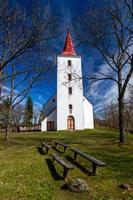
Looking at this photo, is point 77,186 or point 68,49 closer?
point 77,186

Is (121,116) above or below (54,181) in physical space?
above

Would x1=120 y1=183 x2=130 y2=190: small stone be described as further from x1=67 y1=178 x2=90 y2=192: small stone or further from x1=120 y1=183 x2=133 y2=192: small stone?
x1=67 y1=178 x2=90 y2=192: small stone

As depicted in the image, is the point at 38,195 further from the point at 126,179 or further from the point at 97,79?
the point at 97,79

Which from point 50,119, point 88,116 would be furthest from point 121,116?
point 88,116

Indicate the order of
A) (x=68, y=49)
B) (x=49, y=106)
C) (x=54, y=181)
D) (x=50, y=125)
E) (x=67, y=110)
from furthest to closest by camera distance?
(x=49, y=106) → (x=68, y=49) → (x=50, y=125) → (x=67, y=110) → (x=54, y=181)

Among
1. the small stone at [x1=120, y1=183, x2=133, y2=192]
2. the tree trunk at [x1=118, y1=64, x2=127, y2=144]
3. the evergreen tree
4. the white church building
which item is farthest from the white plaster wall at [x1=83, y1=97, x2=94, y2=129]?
the small stone at [x1=120, y1=183, x2=133, y2=192]

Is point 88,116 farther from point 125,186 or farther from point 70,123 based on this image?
point 125,186

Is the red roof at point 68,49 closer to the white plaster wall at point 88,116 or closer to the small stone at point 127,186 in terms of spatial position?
the white plaster wall at point 88,116

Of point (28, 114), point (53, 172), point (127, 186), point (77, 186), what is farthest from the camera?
point (28, 114)

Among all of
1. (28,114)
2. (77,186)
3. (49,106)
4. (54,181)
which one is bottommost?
(54,181)

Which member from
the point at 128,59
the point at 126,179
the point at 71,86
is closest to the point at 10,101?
the point at 128,59

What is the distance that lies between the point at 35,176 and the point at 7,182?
111 centimetres

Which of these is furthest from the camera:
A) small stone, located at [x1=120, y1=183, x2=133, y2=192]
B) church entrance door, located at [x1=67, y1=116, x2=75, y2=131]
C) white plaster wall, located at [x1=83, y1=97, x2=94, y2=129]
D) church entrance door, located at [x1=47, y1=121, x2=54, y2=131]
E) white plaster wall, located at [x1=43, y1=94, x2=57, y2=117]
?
white plaster wall, located at [x1=43, y1=94, x2=57, y2=117]

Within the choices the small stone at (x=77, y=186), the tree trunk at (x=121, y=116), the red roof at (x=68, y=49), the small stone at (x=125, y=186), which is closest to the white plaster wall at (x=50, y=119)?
the red roof at (x=68, y=49)
